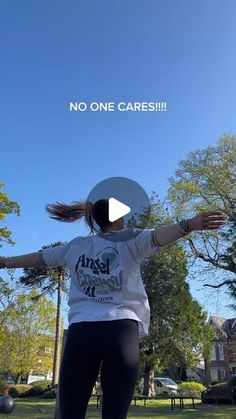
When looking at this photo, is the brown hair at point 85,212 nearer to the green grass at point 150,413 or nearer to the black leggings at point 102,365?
the black leggings at point 102,365

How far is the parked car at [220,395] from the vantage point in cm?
2342

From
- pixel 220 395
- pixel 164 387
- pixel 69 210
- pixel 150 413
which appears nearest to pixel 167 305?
pixel 220 395

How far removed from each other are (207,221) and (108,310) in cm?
66

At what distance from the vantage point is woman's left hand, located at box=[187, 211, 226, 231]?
2221 millimetres

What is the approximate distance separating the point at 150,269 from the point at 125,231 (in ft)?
83.6

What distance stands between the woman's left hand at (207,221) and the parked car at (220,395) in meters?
23.8

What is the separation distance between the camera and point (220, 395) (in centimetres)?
2383

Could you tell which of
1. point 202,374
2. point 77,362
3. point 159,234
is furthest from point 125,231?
point 202,374

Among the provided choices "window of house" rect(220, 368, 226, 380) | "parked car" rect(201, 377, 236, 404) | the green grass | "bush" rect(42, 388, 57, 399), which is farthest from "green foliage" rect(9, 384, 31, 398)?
"window of house" rect(220, 368, 226, 380)

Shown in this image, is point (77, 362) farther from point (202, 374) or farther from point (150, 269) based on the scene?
point (202, 374)

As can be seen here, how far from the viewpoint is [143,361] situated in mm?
27562

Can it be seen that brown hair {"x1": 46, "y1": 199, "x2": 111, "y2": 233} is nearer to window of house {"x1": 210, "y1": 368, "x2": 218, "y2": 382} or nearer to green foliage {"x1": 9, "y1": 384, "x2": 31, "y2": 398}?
green foliage {"x1": 9, "y1": 384, "x2": 31, "y2": 398}

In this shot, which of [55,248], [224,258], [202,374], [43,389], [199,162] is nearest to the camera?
[55,248]

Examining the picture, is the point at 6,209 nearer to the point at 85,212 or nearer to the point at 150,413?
the point at 150,413
